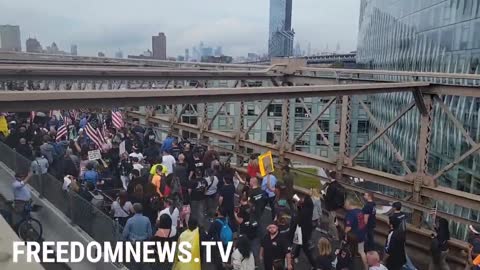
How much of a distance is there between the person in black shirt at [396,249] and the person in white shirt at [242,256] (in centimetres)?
212

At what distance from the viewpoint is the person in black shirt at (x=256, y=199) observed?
826cm

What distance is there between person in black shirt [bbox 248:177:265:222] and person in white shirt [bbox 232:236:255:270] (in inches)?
64.5

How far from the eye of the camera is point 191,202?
9281 millimetres

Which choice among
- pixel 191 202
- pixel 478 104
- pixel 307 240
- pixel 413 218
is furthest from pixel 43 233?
pixel 478 104

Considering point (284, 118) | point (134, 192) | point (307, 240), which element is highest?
point (284, 118)

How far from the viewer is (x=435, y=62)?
109 ft

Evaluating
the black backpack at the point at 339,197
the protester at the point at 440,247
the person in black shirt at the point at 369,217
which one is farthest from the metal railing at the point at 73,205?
the protester at the point at 440,247

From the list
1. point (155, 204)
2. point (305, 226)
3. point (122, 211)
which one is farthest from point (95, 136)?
point (305, 226)

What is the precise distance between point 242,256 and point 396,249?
2.35 meters

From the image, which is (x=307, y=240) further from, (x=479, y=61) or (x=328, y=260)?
(x=479, y=61)

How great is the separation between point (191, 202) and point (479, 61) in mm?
22100

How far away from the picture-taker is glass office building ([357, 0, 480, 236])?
79.6 feet

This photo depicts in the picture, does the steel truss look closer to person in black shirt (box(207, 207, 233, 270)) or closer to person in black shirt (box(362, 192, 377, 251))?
person in black shirt (box(362, 192, 377, 251))

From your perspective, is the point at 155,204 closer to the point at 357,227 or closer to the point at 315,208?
the point at 315,208
